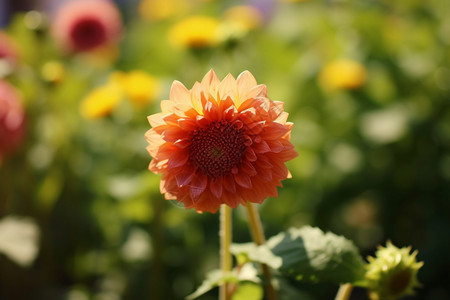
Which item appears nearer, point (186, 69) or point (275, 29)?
point (186, 69)

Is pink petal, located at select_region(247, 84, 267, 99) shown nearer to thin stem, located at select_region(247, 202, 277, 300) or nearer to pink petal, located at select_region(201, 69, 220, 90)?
pink petal, located at select_region(201, 69, 220, 90)

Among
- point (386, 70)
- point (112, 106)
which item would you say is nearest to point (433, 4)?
point (386, 70)

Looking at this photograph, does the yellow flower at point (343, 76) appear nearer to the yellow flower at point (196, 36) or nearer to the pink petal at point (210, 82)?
the yellow flower at point (196, 36)

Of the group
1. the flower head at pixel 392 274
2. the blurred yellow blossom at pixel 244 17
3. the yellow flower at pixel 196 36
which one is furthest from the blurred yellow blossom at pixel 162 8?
the flower head at pixel 392 274

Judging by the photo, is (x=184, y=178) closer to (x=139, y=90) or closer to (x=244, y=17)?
(x=139, y=90)

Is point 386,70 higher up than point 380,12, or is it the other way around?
point 380,12

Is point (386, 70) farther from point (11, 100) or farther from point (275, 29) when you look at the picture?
point (11, 100)

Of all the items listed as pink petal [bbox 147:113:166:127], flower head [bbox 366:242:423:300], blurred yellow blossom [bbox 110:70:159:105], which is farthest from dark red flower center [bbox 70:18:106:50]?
flower head [bbox 366:242:423:300]
